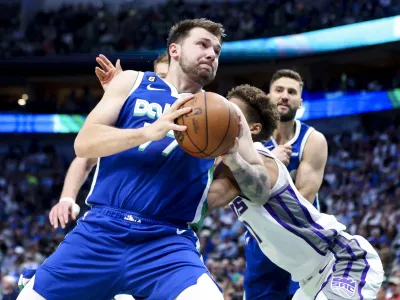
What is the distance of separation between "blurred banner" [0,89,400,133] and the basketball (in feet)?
51.3

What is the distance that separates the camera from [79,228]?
3.84 meters

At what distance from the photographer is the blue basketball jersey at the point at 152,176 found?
12.3 ft

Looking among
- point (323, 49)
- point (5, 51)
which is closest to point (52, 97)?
point (5, 51)

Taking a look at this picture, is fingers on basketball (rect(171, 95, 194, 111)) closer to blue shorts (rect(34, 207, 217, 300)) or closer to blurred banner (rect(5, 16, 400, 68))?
blue shorts (rect(34, 207, 217, 300))

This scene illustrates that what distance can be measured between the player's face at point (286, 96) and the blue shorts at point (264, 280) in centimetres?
114

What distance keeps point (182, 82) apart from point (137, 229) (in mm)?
928

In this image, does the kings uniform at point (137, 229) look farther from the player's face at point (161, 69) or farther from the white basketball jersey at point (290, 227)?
the player's face at point (161, 69)

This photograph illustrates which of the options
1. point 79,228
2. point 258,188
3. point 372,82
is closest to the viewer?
point 79,228

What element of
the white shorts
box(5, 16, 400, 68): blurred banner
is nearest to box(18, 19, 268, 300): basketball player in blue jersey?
the white shorts

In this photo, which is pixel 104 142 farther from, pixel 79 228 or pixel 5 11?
pixel 5 11

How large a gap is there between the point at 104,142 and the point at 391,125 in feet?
57.0

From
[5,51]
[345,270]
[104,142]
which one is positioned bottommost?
[5,51]

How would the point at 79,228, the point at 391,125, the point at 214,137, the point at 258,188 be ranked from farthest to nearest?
the point at 391,125, the point at 258,188, the point at 79,228, the point at 214,137

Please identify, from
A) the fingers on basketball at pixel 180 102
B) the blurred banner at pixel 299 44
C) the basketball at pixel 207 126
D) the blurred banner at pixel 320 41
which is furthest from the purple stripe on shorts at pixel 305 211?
the blurred banner at pixel 320 41
